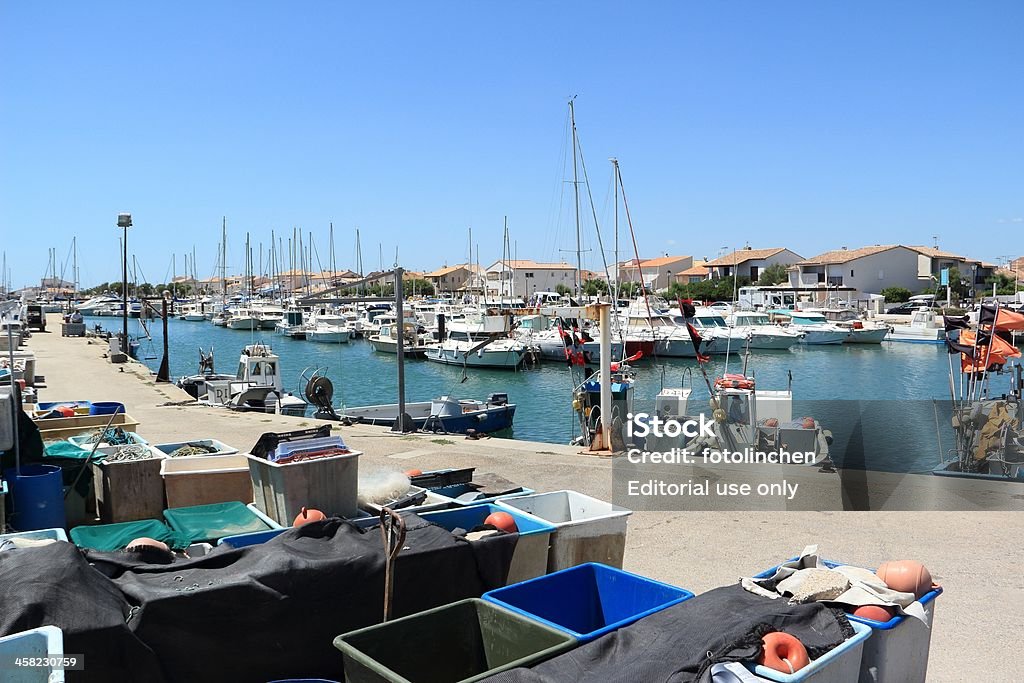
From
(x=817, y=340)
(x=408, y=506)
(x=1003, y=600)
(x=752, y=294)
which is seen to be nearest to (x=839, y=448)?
(x=1003, y=600)

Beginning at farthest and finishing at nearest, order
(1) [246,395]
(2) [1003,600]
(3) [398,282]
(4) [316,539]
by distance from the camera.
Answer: (1) [246,395], (3) [398,282], (2) [1003,600], (4) [316,539]

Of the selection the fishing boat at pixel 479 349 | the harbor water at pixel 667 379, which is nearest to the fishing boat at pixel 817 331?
the harbor water at pixel 667 379

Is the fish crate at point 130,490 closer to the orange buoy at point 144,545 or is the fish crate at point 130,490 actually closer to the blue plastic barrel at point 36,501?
the blue plastic barrel at point 36,501

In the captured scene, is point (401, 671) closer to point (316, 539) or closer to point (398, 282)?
point (316, 539)

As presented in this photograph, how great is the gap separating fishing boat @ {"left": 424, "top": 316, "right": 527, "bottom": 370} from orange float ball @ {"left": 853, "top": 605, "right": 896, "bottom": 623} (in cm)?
4026

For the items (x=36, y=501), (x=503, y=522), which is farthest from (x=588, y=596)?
(x=36, y=501)

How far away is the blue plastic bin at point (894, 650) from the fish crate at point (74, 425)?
8258 mm

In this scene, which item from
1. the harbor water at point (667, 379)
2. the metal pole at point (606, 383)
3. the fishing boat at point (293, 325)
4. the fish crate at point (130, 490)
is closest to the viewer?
the fish crate at point (130, 490)

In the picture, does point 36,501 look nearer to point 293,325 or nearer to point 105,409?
point 105,409

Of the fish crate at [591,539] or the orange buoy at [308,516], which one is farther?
the fish crate at [591,539]

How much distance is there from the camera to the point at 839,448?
12.8 m

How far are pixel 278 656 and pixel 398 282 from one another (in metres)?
10.8

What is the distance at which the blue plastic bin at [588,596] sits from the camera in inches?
173

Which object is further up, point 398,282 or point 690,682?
point 398,282
